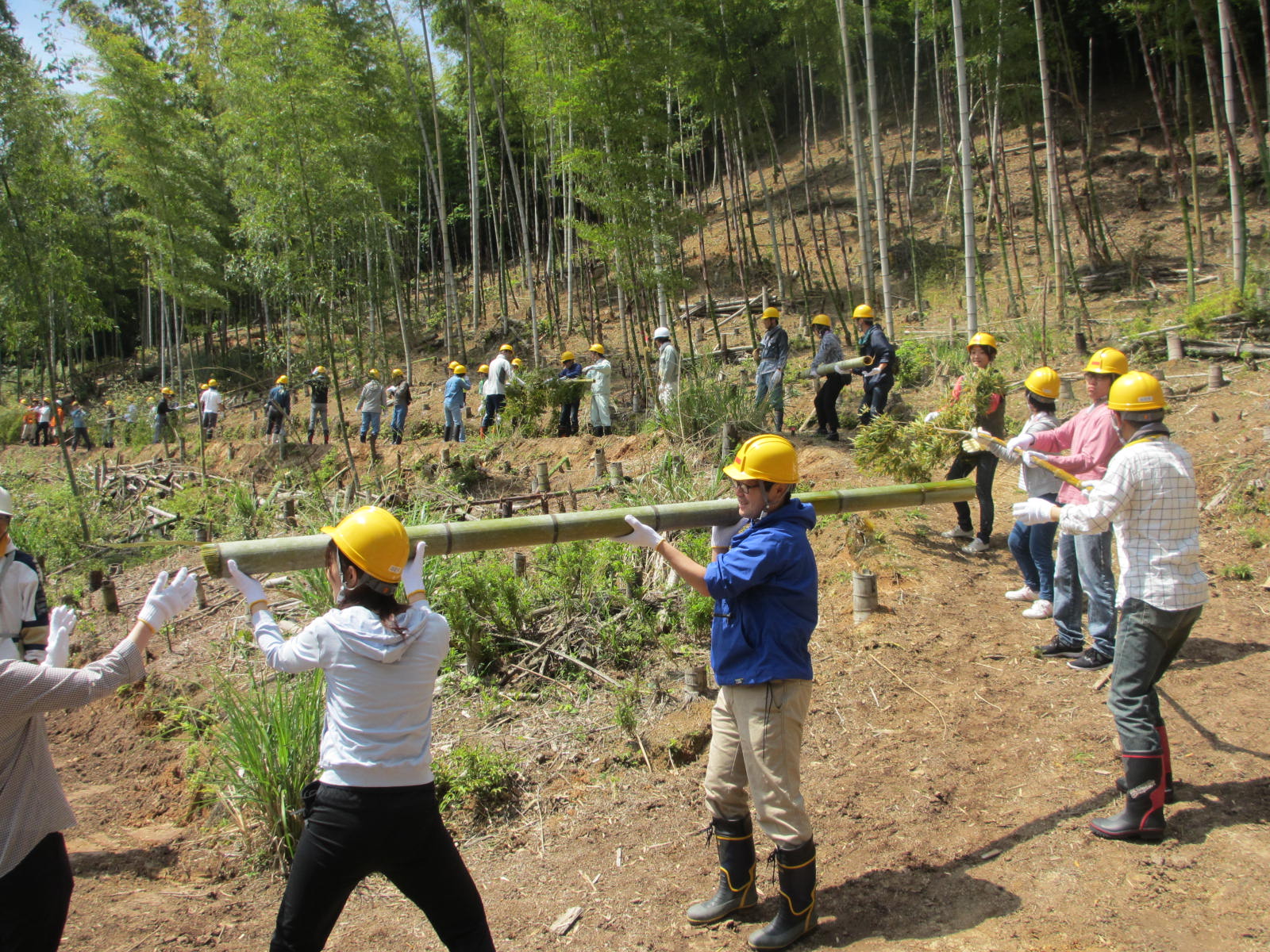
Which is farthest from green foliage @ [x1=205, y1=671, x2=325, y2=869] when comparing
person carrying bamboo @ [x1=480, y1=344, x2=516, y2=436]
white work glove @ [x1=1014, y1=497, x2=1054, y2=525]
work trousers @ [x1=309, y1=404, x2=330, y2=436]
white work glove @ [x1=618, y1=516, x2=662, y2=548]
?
work trousers @ [x1=309, y1=404, x2=330, y2=436]

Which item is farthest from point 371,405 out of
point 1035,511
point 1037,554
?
point 1035,511

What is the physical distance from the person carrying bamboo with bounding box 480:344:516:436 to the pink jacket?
9.08 m

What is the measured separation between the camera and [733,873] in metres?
3.01

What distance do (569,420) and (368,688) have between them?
390 inches

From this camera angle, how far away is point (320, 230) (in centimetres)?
1303

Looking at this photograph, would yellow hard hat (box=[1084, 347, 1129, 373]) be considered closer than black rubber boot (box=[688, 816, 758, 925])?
No

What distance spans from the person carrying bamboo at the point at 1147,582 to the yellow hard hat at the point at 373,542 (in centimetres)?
258

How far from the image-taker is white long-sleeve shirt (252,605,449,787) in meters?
2.27

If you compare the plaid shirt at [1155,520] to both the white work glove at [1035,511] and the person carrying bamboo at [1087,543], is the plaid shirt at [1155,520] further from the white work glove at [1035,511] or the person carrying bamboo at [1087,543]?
the person carrying bamboo at [1087,543]

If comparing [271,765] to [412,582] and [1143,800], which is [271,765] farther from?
[1143,800]

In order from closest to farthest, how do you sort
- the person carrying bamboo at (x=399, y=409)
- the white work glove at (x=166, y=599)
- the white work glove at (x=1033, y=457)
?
the white work glove at (x=166, y=599), the white work glove at (x=1033, y=457), the person carrying bamboo at (x=399, y=409)

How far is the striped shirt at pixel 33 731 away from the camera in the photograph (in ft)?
7.66

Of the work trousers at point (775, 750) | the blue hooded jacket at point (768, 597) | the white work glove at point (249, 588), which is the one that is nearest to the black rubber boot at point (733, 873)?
the work trousers at point (775, 750)

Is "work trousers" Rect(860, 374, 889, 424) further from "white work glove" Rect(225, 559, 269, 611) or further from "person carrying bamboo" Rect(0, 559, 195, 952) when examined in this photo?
"person carrying bamboo" Rect(0, 559, 195, 952)
